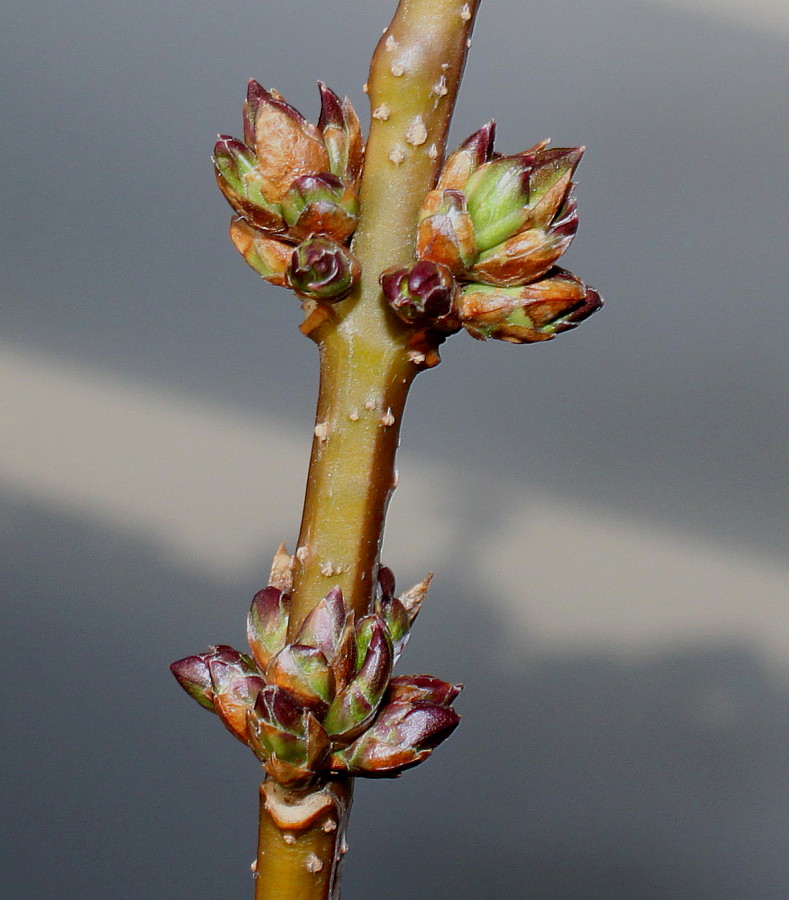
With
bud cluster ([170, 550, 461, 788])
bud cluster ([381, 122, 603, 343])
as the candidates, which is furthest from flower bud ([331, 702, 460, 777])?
bud cluster ([381, 122, 603, 343])

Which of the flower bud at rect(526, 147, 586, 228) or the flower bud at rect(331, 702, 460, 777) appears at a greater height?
the flower bud at rect(526, 147, 586, 228)

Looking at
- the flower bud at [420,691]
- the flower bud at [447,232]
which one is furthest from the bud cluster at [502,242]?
the flower bud at [420,691]

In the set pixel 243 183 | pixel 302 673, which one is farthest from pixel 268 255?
pixel 302 673

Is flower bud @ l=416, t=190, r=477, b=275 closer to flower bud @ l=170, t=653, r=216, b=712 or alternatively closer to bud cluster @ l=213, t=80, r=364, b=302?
bud cluster @ l=213, t=80, r=364, b=302

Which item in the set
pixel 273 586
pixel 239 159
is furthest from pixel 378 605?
pixel 239 159

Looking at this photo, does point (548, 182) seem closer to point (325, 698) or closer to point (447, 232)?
point (447, 232)

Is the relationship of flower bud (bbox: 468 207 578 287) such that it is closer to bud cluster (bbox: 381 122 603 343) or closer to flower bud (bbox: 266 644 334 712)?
bud cluster (bbox: 381 122 603 343)

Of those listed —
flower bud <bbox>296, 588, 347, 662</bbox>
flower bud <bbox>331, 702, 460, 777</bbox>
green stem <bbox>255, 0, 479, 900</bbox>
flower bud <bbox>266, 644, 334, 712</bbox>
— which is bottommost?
flower bud <bbox>331, 702, 460, 777</bbox>
